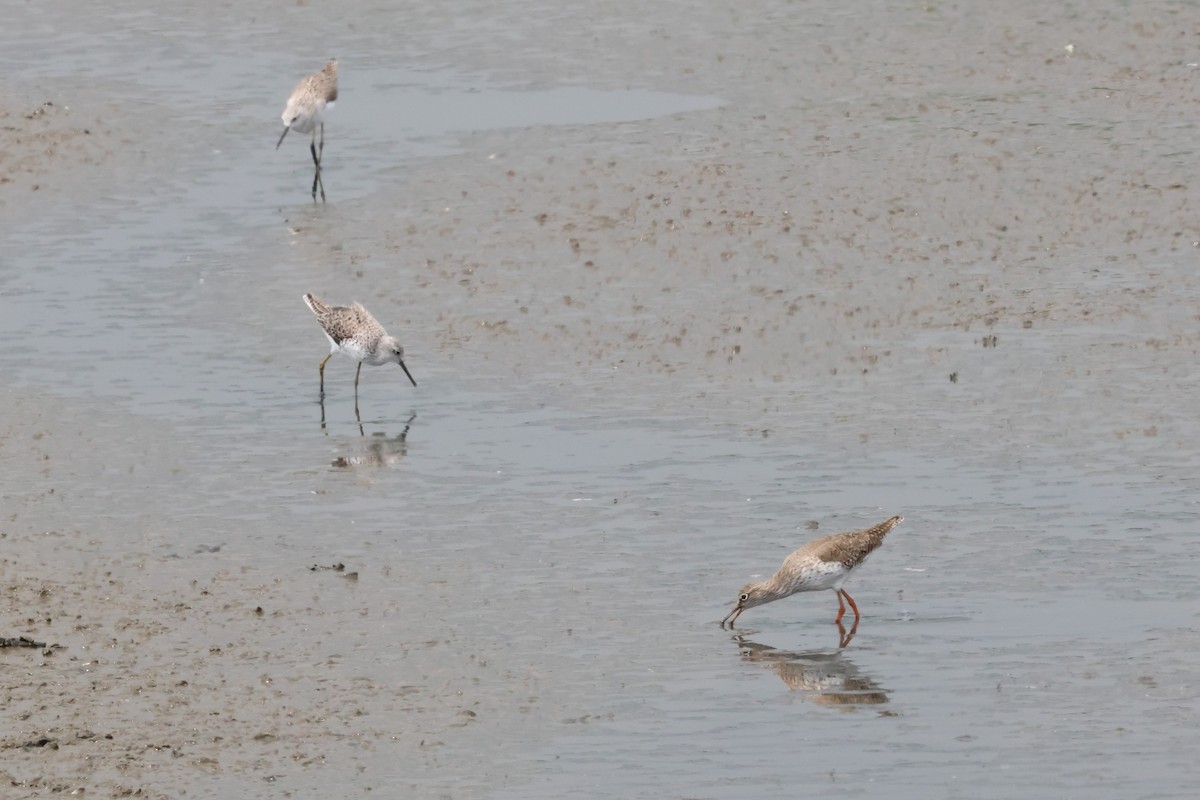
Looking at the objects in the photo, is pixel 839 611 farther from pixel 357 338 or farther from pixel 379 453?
pixel 357 338

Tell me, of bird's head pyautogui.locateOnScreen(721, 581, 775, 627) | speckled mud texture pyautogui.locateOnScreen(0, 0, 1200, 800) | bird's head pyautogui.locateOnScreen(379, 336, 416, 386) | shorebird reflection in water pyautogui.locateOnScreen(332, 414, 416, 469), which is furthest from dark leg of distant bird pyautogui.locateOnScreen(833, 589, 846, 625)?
bird's head pyautogui.locateOnScreen(379, 336, 416, 386)

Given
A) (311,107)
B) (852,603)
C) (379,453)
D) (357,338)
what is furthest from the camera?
(311,107)

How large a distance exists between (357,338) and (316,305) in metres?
1.14

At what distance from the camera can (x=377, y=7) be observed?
116 feet

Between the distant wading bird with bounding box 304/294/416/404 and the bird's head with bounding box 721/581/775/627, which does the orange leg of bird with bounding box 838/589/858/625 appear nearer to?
the bird's head with bounding box 721/581/775/627

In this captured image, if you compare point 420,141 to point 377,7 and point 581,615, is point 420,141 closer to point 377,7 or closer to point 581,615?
point 377,7

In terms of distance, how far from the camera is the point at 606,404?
64.5ft

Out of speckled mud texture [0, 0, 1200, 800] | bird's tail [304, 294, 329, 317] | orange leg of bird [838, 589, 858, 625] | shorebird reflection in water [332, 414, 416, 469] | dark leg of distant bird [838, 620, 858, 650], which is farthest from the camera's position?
bird's tail [304, 294, 329, 317]

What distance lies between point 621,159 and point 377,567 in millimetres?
12467

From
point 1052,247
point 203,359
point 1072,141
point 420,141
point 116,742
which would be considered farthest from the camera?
point 420,141

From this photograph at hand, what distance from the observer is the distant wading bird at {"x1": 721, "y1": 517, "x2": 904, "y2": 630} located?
47.2 ft

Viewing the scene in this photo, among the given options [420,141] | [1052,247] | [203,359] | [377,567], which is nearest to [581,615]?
[377,567]

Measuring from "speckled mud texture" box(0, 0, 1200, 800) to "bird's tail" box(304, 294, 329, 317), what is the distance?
0.78 m

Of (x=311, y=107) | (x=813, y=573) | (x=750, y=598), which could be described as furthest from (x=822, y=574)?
(x=311, y=107)
